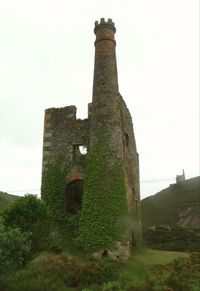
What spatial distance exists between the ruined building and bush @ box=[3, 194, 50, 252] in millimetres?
3845

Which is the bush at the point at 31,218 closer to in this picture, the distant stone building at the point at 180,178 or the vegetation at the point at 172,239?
the vegetation at the point at 172,239

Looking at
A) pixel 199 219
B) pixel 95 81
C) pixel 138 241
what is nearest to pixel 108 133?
pixel 95 81

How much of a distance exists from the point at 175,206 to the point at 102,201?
36.6 meters

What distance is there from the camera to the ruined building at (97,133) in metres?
25.7

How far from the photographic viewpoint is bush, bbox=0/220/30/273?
17.8 m

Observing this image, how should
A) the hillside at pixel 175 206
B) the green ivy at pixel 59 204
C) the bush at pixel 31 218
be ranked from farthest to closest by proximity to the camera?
the hillside at pixel 175 206 → the green ivy at pixel 59 204 → the bush at pixel 31 218

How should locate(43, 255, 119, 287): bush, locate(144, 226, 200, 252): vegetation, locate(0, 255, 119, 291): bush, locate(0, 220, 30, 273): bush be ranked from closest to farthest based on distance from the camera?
locate(0, 220, 30, 273): bush → locate(0, 255, 119, 291): bush → locate(43, 255, 119, 287): bush → locate(144, 226, 200, 252): vegetation

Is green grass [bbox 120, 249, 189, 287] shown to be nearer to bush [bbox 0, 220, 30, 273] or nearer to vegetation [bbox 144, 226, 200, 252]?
bush [bbox 0, 220, 30, 273]

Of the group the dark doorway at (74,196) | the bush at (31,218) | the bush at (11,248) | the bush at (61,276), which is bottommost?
the bush at (61,276)

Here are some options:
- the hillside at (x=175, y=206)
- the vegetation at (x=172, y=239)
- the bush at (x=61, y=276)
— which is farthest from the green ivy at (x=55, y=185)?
the hillside at (x=175, y=206)

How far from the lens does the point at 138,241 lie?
1109 inches

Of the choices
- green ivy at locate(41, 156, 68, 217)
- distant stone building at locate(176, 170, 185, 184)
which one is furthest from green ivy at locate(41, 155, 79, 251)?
distant stone building at locate(176, 170, 185, 184)

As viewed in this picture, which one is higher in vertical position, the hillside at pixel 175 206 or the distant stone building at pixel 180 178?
the distant stone building at pixel 180 178

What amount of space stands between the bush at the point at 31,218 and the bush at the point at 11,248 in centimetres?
204
